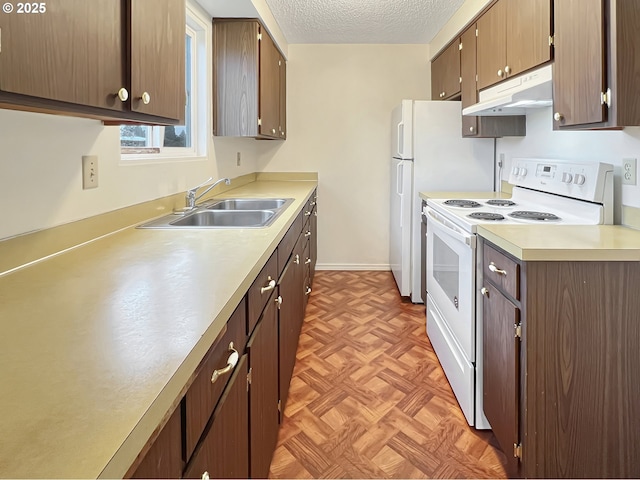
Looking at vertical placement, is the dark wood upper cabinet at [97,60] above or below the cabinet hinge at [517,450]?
above

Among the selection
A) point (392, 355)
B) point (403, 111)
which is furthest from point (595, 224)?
point (403, 111)

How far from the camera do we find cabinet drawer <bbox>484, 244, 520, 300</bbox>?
1509 mm

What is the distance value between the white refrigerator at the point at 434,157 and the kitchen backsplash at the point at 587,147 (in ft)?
0.89

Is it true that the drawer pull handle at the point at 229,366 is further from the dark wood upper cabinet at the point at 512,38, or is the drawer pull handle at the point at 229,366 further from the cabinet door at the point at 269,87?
the cabinet door at the point at 269,87

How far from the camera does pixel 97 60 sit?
102cm

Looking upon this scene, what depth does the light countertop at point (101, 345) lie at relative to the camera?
18.1 inches

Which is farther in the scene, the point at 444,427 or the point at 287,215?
the point at 287,215

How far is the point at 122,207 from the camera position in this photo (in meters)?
1.79

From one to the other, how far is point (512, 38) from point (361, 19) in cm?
162

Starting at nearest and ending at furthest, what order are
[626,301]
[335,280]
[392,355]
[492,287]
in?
[626,301] → [492,287] → [392,355] → [335,280]

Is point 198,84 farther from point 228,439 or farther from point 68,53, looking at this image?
point 228,439

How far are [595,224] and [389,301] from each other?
1.98 m

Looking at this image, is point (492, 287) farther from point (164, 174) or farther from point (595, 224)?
point (164, 174)

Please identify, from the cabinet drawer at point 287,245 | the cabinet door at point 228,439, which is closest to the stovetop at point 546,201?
the cabinet drawer at point 287,245
